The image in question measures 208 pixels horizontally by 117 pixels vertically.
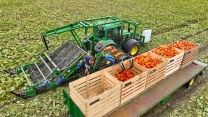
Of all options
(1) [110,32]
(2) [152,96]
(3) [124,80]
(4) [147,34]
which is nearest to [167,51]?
(2) [152,96]

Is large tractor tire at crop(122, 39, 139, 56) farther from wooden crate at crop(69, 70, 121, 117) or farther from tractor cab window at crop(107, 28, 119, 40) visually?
wooden crate at crop(69, 70, 121, 117)

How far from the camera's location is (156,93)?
6441 millimetres

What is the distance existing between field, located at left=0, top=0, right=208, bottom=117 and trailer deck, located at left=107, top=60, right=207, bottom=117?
2.90 feet

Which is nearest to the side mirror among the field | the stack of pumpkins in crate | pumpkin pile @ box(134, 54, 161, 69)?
the field

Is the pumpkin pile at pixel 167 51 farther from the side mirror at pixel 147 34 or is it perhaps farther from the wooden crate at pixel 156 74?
the side mirror at pixel 147 34

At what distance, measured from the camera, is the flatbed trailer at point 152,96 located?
5.48 m

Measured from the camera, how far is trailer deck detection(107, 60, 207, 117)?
5.61 meters

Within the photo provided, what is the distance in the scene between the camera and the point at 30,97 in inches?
275

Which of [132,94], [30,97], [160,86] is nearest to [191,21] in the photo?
[160,86]

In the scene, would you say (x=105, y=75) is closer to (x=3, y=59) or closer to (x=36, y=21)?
(x=3, y=59)

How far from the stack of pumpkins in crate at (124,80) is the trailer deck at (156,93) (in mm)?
216

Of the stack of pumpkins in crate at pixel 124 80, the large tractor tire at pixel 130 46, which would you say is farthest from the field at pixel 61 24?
the large tractor tire at pixel 130 46

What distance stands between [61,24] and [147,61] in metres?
10.0

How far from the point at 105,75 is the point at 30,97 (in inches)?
131
